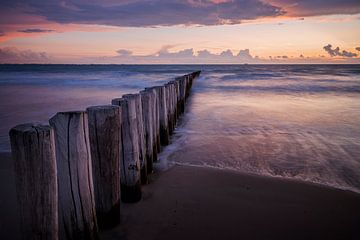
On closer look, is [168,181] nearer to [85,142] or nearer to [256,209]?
[256,209]

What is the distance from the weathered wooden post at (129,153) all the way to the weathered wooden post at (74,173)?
32.6 inches

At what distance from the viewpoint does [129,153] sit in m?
3.01

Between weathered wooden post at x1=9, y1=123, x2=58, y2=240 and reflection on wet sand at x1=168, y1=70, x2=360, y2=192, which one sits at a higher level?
weathered wooden post at x1=9, y1=123, x2=58, y2=240

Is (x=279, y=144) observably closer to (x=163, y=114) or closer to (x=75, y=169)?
(x=163, y=114)

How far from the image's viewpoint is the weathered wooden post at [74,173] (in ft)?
6.61

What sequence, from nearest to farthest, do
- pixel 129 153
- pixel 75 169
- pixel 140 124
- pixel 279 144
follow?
pixel 75 169
pixel 129 153
pixel 140 124
pixel 279 144

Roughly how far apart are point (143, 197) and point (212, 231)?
3.02 feet

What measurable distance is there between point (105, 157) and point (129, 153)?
51 cm

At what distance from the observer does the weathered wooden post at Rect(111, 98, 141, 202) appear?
2.96 metres

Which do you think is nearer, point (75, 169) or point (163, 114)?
point (75, 169)

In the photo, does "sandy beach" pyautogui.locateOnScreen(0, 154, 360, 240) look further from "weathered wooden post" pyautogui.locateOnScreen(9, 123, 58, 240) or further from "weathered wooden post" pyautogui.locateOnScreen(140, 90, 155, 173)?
"weathered wooden post" pyautogui.locateOnScreen(9, 123, 58, 240)

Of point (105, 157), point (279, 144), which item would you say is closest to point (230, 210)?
point (105, 157)

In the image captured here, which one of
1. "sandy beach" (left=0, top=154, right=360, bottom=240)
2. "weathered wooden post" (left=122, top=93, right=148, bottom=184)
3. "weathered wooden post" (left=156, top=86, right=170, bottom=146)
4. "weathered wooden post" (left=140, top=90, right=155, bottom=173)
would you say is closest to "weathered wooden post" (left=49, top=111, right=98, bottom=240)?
"sandy beach" (left=0, top=154, right=360, bottom=240)

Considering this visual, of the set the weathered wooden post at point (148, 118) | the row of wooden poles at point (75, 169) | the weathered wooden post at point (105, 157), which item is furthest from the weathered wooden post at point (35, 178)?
the weathered wooden post at point (148, 118)
